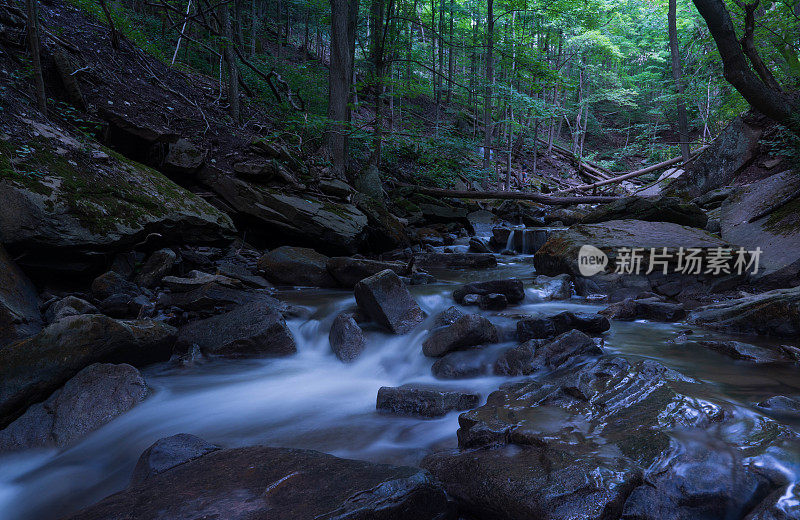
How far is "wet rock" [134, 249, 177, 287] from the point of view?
19.0 feet

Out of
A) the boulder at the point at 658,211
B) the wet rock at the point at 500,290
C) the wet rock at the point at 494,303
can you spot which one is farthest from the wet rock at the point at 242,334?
the boulder at the point at 658,211

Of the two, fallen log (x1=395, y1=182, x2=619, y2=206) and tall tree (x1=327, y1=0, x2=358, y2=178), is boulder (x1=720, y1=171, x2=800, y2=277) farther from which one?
tall tree (x1=327, y1=0, x2=358, y2=178)

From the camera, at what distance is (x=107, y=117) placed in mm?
7086

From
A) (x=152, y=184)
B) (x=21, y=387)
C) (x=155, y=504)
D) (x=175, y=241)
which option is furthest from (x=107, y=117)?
(x=155, y=504)

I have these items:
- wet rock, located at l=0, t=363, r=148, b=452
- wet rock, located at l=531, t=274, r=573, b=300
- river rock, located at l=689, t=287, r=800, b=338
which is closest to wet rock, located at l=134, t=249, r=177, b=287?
wet rock, located at l=0, t=363, r=148, b=452

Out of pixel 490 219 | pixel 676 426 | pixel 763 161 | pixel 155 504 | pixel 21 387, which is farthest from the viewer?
pixel 490 219

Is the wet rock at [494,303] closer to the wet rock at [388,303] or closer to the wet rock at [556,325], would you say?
the wet rock at [388,303]

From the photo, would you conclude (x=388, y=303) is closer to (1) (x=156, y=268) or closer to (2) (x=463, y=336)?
(2) (x=463, y=336)

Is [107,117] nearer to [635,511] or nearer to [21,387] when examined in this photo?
[21,387]

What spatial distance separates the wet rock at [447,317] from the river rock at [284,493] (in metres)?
2.86

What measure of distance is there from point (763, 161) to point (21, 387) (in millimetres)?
14124

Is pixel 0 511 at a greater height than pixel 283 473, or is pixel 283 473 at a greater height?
pixel 283 473

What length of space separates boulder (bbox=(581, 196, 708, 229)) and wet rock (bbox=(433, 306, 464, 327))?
6489mm

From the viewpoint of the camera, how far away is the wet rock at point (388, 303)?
17.3 ft
